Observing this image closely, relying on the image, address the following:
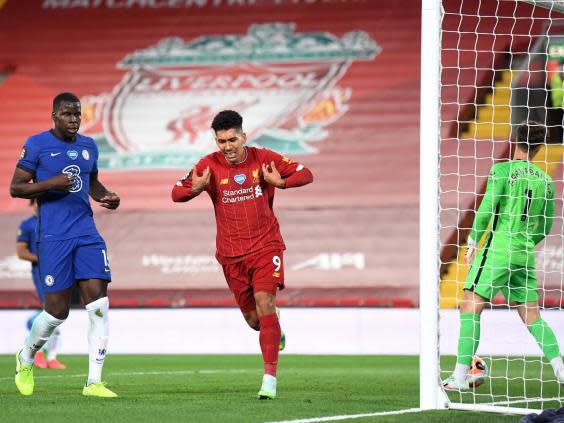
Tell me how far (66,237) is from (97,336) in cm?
67

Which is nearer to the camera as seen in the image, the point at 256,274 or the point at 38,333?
the point at 256,274

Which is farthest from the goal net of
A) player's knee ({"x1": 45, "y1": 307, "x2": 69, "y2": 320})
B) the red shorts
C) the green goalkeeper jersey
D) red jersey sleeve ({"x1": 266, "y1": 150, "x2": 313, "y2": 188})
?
player's knee ({"x1": 45, "y1": 307, "x2": 69, "y2": 320})

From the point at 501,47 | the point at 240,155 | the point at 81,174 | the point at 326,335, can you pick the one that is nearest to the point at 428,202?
the point at 240,155

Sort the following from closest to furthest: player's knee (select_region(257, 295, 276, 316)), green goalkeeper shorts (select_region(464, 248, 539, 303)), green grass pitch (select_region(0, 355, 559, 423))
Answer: green grass pitch (select_region(0, 355, 559, 423))
player's knee (select_region(257, 295, 276, 316))
green goalkeeper shorts (select_region(464, 248, 539, 303))

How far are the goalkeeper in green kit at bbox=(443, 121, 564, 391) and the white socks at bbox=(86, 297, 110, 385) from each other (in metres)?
2.33

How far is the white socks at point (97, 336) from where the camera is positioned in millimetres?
7574

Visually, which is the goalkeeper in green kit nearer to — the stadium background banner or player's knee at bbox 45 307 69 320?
player's knee at bbox 45 307 69 320

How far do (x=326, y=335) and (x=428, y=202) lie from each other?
854 centimetres

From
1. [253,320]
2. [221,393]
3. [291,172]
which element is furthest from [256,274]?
[221,393]

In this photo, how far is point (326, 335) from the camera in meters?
15.1

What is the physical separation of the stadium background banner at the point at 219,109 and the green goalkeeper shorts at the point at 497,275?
7479 mm

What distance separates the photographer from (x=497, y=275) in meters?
8.21

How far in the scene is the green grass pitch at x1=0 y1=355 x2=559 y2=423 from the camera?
6371 millimetres

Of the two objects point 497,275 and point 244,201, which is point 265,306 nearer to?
point 244,201
